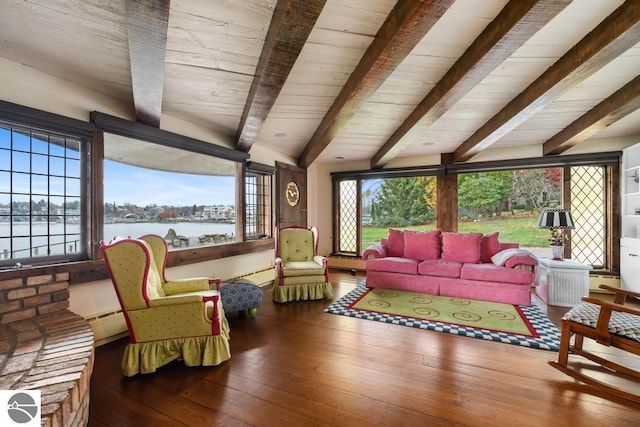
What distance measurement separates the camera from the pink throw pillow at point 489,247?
4.04 metres

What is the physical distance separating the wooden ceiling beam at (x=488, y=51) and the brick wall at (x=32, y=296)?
3.77 metres

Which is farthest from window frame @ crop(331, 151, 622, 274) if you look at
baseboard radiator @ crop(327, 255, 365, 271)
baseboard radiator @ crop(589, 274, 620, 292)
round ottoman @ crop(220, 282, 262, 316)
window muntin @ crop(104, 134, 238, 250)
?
round ottoman @ crop(220, 282, 262, 316)

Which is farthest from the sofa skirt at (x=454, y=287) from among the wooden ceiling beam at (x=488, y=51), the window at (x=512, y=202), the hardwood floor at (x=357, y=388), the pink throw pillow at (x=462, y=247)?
A: the wooden ceiling beam at (x=488, y=51)

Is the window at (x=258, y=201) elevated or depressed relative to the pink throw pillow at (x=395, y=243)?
elevated

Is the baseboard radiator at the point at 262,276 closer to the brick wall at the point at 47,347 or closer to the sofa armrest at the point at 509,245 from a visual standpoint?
the brick wall at the point at 47,347

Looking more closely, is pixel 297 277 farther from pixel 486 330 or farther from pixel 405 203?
pixel 405 203

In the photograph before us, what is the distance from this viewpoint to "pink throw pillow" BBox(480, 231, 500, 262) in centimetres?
404

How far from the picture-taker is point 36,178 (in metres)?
2.23

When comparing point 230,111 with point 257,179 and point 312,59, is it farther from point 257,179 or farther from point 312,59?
point 257,179

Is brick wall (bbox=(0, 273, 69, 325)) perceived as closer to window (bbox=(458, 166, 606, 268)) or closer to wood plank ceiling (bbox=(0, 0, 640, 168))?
wood plank ceiling (bbox=(0, 0, 640, 168))

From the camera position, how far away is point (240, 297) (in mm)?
3041

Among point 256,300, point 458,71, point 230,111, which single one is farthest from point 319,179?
point 458,71

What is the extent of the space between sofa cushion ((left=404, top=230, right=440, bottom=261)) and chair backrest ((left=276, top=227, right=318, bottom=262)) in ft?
5.06

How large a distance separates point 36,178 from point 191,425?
7.62 ft
